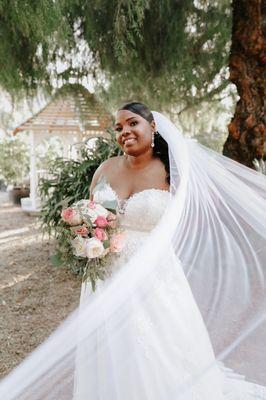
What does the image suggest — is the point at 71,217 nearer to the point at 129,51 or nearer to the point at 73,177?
the point at 129,51

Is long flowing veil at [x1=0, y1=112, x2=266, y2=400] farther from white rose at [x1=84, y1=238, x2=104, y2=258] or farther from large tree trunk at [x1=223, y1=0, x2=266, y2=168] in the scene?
large tree trunk at [x1=223, y1=0, x2=266, y2=168]

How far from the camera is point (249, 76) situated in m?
4.25

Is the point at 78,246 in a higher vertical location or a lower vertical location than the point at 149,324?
higher

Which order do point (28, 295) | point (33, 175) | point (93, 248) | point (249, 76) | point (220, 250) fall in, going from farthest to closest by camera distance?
point (33, 175) → point (28, 295) → point (249, 76) → point (220, 250) → point (93, 248)

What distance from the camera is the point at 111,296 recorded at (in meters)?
1.68

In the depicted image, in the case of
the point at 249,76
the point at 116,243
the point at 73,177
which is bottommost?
the point at 73,177

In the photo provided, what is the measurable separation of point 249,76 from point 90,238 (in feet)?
10.2

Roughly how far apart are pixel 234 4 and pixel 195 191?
2.96 meters

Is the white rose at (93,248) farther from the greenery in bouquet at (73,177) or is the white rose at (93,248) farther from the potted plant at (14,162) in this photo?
the potted plant at (14,162)

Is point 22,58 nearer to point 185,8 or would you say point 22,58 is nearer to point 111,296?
point 185,8

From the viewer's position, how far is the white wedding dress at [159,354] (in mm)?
1995

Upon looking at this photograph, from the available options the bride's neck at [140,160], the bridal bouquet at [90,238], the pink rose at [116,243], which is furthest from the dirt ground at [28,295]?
the bride's neck at [140,160]


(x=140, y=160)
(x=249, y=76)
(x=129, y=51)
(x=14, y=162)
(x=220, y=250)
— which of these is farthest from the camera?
(x=14, y=162)

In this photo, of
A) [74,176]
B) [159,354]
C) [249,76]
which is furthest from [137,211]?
[74,176]
